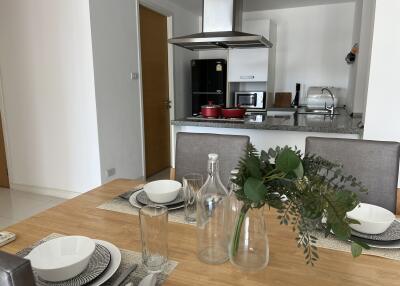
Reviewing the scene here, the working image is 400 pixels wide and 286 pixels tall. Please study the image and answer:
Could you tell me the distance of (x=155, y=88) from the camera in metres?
3.98

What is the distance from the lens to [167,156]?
4.47 meters

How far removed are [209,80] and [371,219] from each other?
367cm

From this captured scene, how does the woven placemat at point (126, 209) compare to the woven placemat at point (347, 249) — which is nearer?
the woven placemat at point (347, 249)

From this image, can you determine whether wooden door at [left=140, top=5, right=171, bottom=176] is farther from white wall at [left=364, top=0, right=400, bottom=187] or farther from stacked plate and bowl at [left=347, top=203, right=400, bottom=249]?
stacked plate and bowl at [left=347, top=203, right=400, bottom=249]

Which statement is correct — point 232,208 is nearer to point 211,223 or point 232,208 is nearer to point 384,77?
point 211,223

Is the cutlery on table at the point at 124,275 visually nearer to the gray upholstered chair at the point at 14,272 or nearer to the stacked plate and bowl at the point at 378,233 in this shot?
the gray upholstered chair at the point at 14,272

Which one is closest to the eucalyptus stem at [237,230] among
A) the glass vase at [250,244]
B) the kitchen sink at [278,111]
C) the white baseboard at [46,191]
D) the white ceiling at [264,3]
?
the glass vase at [250,244]

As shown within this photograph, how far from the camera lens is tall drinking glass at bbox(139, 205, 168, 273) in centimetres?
81

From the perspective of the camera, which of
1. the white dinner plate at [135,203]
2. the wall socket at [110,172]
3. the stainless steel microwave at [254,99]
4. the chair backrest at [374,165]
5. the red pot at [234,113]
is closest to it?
the white dinner plate at [135,203]

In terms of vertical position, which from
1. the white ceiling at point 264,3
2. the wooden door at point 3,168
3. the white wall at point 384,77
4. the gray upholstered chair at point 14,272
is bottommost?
the wooden door at point 3,168

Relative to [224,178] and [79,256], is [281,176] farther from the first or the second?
[224,178]

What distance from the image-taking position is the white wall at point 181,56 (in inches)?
163

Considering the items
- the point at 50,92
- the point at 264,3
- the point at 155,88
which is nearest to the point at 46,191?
the point at 50,92

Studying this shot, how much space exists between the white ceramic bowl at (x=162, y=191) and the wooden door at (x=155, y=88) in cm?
260
